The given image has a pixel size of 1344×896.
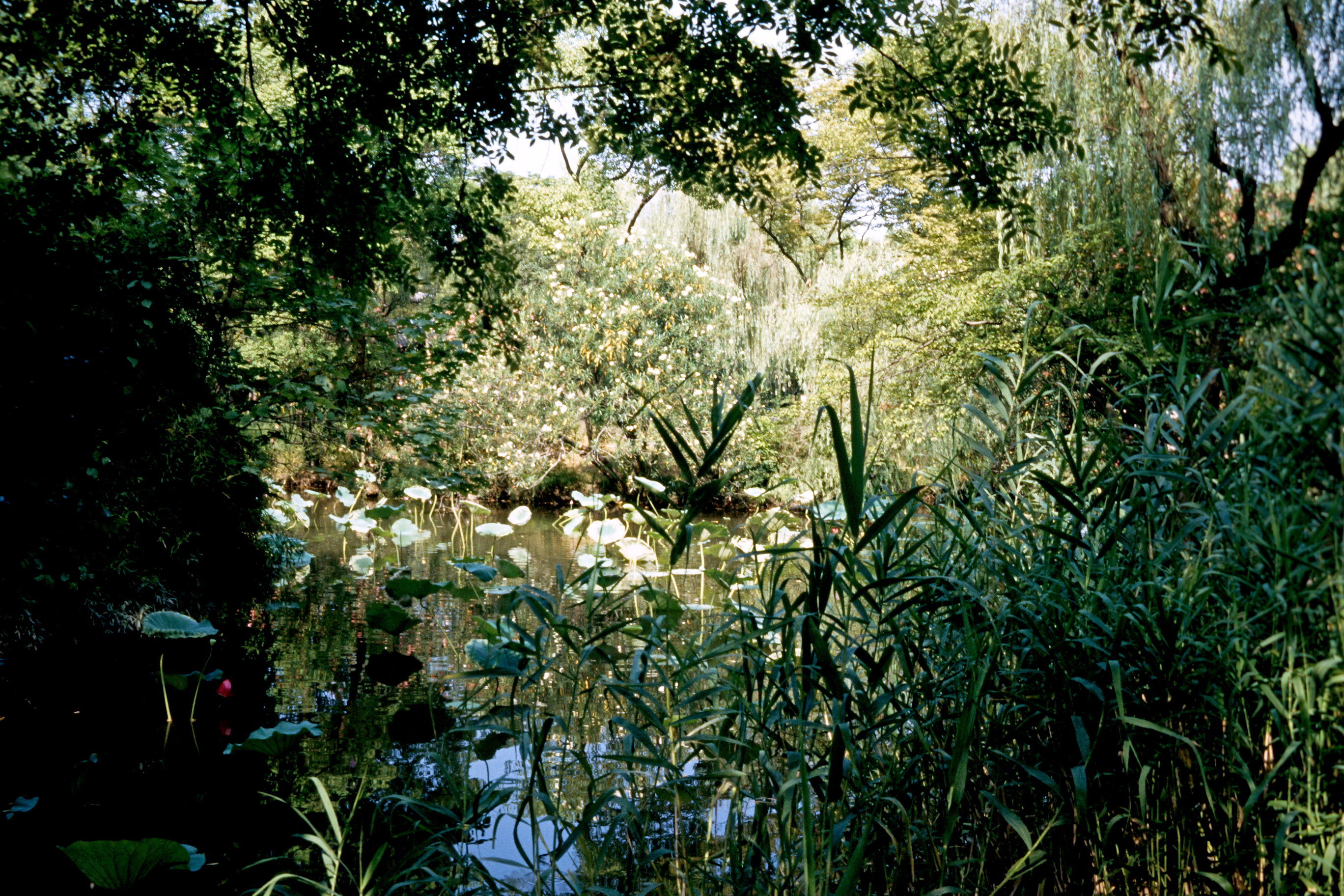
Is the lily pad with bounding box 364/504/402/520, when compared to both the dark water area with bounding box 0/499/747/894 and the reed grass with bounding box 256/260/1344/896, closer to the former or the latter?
the dark water area with bounding box 0/499/747/894

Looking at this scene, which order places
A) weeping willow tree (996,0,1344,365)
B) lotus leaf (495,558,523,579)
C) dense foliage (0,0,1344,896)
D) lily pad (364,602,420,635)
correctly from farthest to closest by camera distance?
1. lotus leaf (495,558,523,579)
2. lily pad (364,602,420,635)
3. weeping willow tree (996,0,1344,365)
4. dense foliage (0,0,1344,896)

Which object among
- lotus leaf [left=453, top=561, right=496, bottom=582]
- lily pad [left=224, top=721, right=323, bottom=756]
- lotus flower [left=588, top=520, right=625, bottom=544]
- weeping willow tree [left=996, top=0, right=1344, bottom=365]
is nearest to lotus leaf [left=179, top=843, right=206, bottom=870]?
lily pad [left=224, top=721, right=323, bottom=756]

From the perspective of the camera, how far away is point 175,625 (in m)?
4.17

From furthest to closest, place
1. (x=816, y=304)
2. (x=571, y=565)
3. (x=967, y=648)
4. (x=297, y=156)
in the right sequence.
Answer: (x=816, y=304), (x=571, y=565), (x=297, y=156), (x=967, y=648)

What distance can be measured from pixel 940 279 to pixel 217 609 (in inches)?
287

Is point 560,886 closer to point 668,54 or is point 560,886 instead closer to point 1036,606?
point 1036,606

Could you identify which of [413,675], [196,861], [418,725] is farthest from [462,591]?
[196,861]

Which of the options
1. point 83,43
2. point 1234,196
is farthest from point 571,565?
point 1234,196

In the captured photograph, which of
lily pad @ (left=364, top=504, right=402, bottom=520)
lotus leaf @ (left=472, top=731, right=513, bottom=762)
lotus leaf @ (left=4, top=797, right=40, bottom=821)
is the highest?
lily pad @ (left=364, top=504, right=402, bottom=520)

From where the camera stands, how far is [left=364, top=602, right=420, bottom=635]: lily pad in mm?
4352

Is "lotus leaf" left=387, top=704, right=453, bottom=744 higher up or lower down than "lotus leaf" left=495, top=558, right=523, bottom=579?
lower down

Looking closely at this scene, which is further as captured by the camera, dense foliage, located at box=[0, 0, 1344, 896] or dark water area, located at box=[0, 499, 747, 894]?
dark water area, located at box=[0, 499, 747, 894]

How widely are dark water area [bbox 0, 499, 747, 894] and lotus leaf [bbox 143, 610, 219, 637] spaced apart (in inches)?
5.9

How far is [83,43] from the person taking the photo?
4145mm
